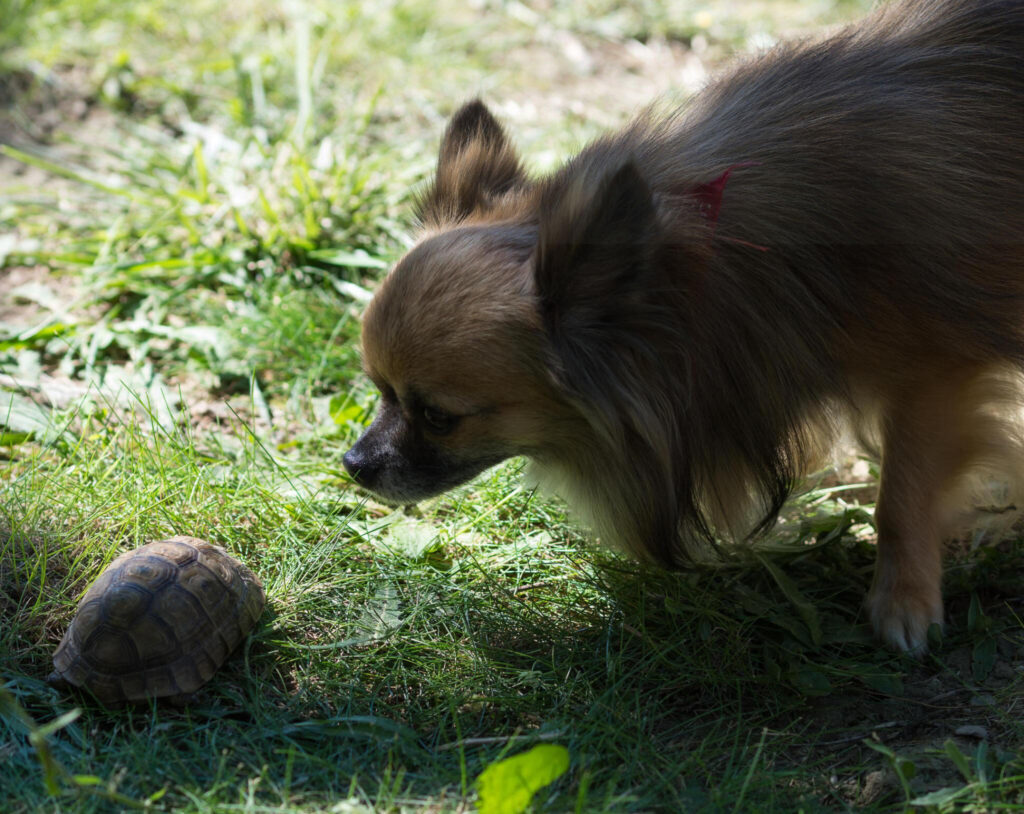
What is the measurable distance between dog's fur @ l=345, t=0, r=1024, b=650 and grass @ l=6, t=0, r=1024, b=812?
0.30 m

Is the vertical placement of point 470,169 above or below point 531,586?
above

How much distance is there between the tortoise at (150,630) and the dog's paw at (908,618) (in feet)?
5.65

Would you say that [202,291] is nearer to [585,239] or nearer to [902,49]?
[585,239]

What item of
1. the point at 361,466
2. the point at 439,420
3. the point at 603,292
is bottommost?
the point at 361,466

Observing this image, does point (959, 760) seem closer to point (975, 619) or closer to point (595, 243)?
point (975, 619)

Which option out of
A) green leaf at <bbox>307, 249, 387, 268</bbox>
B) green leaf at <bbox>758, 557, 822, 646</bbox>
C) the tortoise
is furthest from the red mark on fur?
green leaf at <bbox>307, 249, 387, 268</bbox>

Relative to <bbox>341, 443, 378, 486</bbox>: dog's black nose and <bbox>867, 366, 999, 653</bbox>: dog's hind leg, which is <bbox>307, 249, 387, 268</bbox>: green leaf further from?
<bbox>867, 366, 999, 653</bbox>: dog's hind leg

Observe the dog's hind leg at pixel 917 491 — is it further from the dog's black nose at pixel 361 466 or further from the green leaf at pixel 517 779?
the dog's black nose at pixel 361 466

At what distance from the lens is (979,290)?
2533mm

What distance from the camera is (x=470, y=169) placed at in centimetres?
291

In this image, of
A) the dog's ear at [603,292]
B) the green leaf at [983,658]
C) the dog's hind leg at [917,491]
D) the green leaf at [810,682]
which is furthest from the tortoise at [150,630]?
the green leaf at [983,658]

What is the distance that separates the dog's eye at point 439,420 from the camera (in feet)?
8.69

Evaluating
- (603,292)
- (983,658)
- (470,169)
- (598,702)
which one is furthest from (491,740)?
(470,169)

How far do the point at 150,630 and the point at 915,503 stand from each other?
6.61 feet
